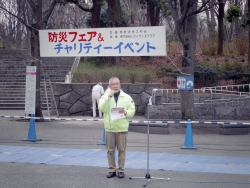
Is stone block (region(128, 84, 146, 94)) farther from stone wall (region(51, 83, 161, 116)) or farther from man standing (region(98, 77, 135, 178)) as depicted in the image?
man standing (region(98, 77, 135, 178))

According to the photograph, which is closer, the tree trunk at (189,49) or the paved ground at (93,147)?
the paved ground at (93,147)

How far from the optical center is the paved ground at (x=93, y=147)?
8.60 meters

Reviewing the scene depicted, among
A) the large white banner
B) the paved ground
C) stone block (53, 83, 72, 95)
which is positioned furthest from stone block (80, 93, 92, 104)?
the large white banner

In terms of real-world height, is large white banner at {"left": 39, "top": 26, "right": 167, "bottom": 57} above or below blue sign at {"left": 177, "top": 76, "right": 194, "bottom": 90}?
above

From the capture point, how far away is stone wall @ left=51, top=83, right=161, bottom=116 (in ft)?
73.7

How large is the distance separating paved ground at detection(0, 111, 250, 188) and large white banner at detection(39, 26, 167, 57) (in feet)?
8.98

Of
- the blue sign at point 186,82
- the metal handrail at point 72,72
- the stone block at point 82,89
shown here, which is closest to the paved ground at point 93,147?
the blue sign at point 186,82

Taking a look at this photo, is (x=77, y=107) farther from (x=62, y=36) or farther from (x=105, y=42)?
(x=105, y=42)

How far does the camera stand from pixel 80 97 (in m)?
22.7

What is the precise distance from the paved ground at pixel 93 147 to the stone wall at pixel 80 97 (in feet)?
10.3

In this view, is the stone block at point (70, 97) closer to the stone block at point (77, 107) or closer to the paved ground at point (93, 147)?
the stone block at point (77, 107)

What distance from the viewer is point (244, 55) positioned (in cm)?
2908

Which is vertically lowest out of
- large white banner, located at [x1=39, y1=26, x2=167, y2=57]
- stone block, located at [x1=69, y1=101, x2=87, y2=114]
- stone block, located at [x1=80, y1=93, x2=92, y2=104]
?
stone block, located at [x1=69, y1=101, x2=87, y2=114]

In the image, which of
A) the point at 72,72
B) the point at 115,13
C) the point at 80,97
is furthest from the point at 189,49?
the point at 115,13
